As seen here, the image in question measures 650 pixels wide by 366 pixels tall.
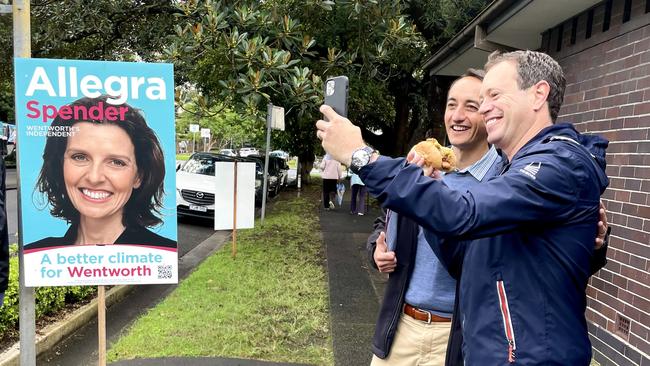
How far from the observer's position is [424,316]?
2.36 m

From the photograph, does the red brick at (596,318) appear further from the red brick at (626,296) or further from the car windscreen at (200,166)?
the car windscreen at (200,166)

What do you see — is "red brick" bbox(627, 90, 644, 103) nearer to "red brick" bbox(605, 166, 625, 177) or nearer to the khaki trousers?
"red brick" bbox(605, 166, 625, 177)

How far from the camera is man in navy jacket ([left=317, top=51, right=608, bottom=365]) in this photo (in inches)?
49.8

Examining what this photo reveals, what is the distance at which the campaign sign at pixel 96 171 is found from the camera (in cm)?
287

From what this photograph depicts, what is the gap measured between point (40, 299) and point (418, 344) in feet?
12.3

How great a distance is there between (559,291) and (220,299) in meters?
4.72

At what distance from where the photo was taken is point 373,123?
52.5 ft

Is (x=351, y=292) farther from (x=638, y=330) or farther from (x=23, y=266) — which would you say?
(x=23, y=266)

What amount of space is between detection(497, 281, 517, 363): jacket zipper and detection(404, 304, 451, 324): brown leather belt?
0.97 meters

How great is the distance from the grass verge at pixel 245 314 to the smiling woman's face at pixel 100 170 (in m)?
1.62

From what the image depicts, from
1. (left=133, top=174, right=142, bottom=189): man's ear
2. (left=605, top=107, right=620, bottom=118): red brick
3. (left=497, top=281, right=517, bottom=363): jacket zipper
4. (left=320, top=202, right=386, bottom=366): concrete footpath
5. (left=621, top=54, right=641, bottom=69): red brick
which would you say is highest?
(left=621, top=54, right=641, bottom=69): red brick

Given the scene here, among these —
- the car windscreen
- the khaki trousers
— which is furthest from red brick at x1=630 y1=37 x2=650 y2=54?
the car windscreen

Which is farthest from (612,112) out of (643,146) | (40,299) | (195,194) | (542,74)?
(195,194)

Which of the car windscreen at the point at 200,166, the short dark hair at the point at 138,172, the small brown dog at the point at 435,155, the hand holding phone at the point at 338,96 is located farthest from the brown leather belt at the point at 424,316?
the car windscreen at the point at 200,166
